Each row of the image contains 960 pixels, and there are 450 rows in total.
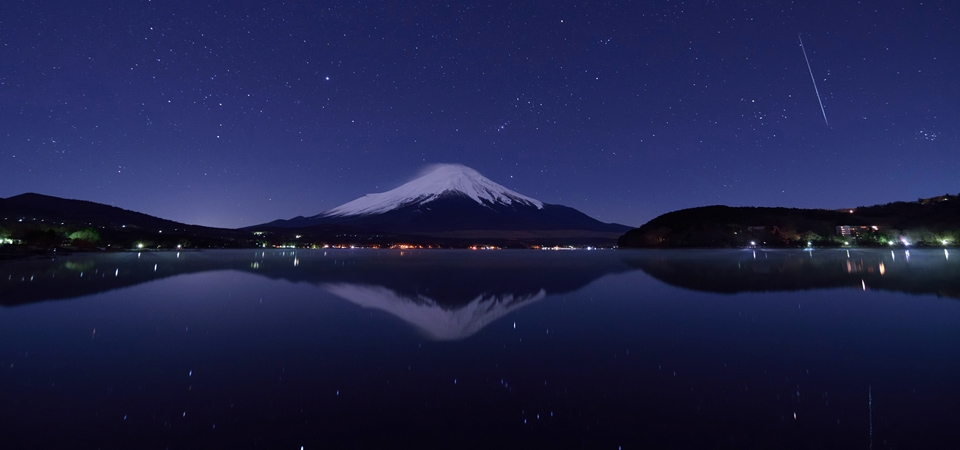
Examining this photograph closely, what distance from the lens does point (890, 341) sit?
10.6m

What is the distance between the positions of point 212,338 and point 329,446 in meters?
7.70

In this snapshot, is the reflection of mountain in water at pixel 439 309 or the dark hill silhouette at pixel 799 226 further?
the dark hill silhouette at pixel 799 226

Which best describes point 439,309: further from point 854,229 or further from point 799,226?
point 799,226

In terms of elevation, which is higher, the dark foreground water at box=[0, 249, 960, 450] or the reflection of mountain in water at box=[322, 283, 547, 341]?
the reflection of mountain in water at box=[322, 283, 547, 341]

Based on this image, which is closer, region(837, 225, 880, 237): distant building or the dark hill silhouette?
the dark hill silhouette

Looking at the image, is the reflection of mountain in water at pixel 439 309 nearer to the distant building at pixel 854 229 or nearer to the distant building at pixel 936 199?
the distant building at pixel 854 229

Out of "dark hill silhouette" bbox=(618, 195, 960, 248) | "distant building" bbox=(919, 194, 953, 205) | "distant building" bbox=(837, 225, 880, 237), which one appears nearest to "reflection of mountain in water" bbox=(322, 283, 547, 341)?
"dark hill silhouette" bbox=(618, 195, 960, 248)

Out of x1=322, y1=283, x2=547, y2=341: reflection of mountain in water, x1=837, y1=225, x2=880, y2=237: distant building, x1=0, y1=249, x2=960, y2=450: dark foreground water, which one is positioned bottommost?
x1=0, y1=249, x2=960, y2=450: dark foreground water

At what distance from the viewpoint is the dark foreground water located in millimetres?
5711

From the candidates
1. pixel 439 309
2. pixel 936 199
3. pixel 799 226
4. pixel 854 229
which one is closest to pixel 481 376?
pixel 439 309

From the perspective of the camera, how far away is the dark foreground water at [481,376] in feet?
18.7

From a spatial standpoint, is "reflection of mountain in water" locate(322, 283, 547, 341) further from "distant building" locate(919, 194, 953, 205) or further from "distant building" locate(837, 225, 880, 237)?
"distant building" locate(919, 194, 953, 205)

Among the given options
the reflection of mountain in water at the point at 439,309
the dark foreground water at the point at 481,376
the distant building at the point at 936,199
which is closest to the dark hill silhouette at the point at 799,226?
the distant building at the point at 936,199

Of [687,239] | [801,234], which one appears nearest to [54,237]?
[687,239]
